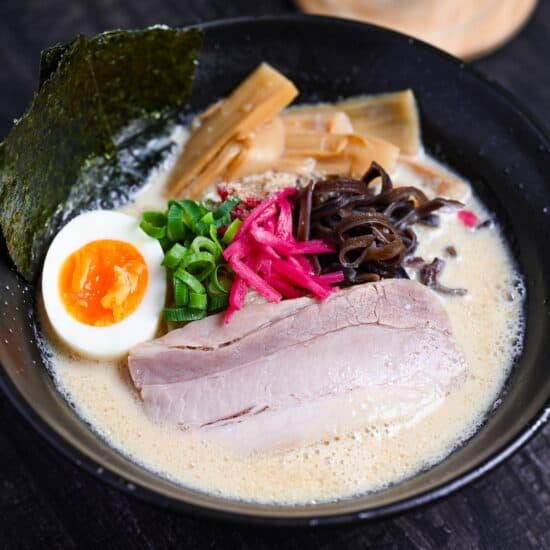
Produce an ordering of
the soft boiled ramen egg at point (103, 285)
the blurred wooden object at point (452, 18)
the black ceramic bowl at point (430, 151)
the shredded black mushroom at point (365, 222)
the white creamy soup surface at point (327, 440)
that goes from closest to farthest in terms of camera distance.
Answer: the black ceramic bowl at point (430, 151)
the white creamy soup surface at point (327, 440)
the soft boiled ramen egg at point (103, 285)
the shredded black mushroom at point (365, 222)
the blurred wooden object at point (452, 18)

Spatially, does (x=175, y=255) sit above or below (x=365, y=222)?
below

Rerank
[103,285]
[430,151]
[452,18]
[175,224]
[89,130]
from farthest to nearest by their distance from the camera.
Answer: [452,18] → [430,151] → [89,130] → [175,224] → [103,285]

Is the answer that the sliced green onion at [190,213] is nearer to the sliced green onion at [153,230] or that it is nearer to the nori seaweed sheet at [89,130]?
the sliced green onion at [153,230]

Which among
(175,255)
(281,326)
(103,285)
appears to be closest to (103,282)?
(103,285)

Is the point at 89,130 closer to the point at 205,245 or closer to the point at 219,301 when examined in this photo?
the point at 205,245

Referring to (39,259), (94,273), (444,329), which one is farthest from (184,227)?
(444,329)

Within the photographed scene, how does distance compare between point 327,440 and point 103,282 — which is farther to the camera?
point 103,282

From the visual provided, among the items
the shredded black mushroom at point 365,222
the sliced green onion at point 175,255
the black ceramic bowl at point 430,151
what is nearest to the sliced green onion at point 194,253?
the sliced green onion at point 175,255
